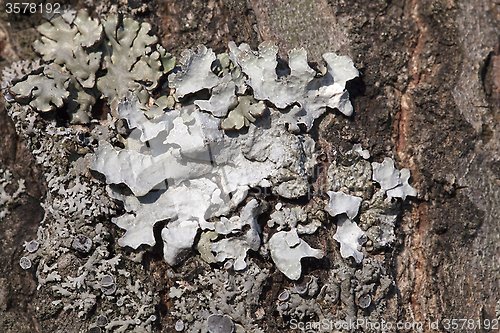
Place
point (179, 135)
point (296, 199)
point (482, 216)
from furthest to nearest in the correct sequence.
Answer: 1. point (482, 216)
2. point (296, 199)
3. point (179, 135)

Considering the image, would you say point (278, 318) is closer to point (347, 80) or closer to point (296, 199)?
point (296, 199)

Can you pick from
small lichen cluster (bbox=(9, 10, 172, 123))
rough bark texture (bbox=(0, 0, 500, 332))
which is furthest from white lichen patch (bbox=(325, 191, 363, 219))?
small lichen cluster (bbox=(9, 10, 172, 123))

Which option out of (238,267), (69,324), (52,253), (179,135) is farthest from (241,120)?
(69,324)

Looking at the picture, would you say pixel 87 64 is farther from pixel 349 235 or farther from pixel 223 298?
pixel 349 235

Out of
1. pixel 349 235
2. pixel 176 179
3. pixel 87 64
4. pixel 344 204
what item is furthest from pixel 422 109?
pixel 87 64

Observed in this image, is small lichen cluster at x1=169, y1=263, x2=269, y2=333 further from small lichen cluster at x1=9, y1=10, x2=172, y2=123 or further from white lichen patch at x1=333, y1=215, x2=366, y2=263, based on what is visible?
small lichen cluster at x1=9, y1=10, x2=172, y2=123

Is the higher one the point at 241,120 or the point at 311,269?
the point at 241,120
